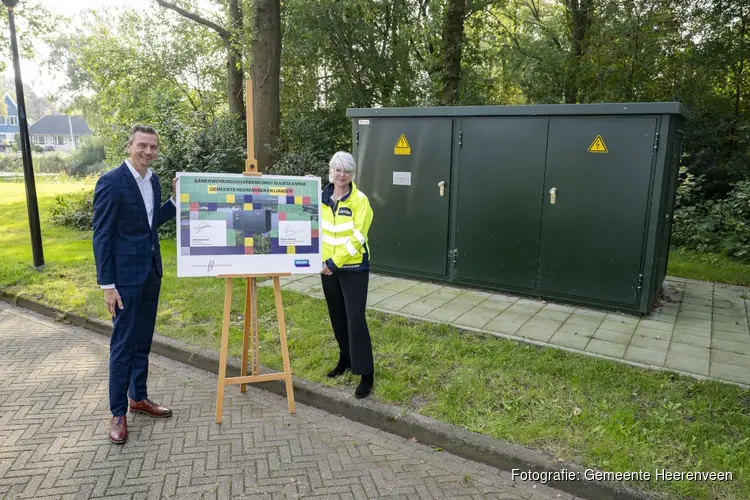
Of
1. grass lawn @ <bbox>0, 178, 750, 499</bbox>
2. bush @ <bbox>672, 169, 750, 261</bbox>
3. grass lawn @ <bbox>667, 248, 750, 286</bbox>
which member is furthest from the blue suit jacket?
bush @ <bbox>672, 169, 750, 261</bbox>

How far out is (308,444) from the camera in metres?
3.51

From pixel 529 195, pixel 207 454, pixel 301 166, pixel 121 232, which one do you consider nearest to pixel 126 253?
pixel 121 232

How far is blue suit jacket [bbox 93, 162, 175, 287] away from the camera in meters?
3.34

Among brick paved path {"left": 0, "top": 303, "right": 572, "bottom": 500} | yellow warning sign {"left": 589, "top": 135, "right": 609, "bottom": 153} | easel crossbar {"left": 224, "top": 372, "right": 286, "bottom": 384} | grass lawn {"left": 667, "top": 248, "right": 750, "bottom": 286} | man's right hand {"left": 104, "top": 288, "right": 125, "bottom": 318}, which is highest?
yellow warning sign {"left": 589, "top": 135, "right": 609, "bottom": 153}

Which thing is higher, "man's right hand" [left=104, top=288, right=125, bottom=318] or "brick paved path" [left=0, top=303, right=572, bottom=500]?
"man's right hand" [left=104, top=288, right=125, bottom=318]

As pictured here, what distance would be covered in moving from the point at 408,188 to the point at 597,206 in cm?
246

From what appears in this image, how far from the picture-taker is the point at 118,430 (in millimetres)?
3498

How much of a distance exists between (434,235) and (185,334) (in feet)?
11.2

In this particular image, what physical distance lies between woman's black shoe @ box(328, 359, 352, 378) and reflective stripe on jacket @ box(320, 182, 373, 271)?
0.98 metres

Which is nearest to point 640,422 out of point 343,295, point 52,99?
point 343,295

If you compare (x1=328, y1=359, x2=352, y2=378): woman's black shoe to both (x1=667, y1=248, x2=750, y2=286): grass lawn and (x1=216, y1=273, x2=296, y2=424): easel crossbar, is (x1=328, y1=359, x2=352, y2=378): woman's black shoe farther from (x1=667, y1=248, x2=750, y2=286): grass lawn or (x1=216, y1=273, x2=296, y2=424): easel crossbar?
(x1=667, y1=248, x2=750, y2=286): grass lawn

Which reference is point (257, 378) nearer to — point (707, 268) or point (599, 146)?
point (599, 146)

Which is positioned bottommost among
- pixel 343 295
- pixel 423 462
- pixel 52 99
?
pixel 423 462

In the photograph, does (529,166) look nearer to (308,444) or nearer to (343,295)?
(343,295)
